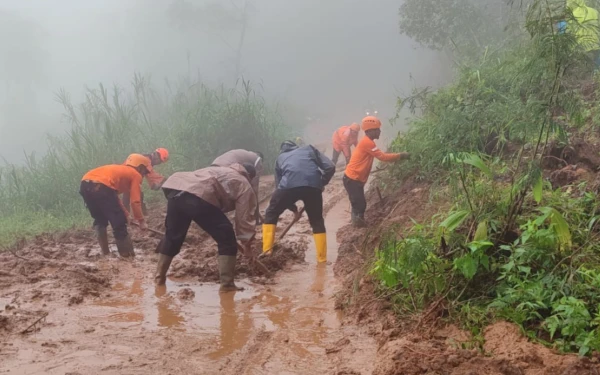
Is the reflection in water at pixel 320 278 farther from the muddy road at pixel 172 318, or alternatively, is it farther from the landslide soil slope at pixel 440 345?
the landslide soil slope at pixel 440 345

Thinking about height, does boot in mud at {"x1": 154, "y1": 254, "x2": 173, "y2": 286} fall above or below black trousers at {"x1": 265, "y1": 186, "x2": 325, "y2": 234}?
below

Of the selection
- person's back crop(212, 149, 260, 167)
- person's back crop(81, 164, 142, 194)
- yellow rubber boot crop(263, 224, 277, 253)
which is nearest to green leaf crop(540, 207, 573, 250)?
yellow rubber boot crop(263, 224, 277, 253)

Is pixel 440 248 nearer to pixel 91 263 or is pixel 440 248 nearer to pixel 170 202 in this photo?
pixel 170 202

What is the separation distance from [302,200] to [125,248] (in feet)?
7.31

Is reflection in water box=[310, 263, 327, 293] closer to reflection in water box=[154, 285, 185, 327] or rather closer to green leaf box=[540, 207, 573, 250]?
reflection in water box=[154, 285, 185, 327]

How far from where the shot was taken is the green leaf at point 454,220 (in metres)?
3.50

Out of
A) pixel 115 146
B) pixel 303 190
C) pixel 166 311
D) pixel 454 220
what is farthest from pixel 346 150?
pixel 454 220

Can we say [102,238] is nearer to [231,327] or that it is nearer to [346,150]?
[231,327]

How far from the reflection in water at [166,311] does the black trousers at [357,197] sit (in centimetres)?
296

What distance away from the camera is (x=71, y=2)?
5131 cm

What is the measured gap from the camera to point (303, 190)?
5945 mm

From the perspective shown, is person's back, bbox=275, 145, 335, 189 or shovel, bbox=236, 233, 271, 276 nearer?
shovel, bbox=236, 233, 271, 276

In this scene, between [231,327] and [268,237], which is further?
[268,237]

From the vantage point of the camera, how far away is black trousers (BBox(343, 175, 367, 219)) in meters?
7.19
